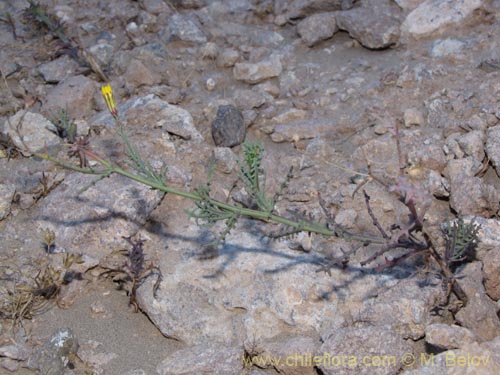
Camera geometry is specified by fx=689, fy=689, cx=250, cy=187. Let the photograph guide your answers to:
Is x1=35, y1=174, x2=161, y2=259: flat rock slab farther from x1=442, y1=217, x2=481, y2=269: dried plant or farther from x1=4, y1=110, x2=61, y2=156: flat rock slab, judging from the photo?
x1=442, y1=217, x2=481, y2=269: dried plant

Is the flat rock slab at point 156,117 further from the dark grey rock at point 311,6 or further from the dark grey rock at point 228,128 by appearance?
the dark grey rock at point 311,6

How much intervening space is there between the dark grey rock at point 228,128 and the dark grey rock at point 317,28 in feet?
3.08

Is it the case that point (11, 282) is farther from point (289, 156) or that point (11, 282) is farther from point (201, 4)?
point (201, 4)

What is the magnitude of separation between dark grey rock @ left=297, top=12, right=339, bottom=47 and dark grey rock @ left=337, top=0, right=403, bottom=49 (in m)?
0.06

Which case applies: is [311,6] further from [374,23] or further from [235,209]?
[235,209]

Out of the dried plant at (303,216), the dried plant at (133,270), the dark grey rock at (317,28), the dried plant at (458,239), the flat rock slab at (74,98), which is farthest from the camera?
the dark grey rock at (317,28)

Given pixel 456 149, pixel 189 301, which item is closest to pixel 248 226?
pixel 189 301

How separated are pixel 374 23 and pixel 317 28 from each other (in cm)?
37

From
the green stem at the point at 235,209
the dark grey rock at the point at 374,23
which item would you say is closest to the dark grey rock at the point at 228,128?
the dark grey rock at the point at 374,23

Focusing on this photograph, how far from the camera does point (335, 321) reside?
2957 mm

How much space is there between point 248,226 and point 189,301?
48 centimetres

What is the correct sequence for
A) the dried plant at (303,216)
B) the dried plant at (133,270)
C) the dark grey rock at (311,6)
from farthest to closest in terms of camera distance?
the dark grey rock at (311,6) < the dried plant at (133,270) < the dried plant at (303,216)

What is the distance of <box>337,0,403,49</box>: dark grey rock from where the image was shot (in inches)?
168

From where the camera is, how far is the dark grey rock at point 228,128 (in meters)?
3.76
